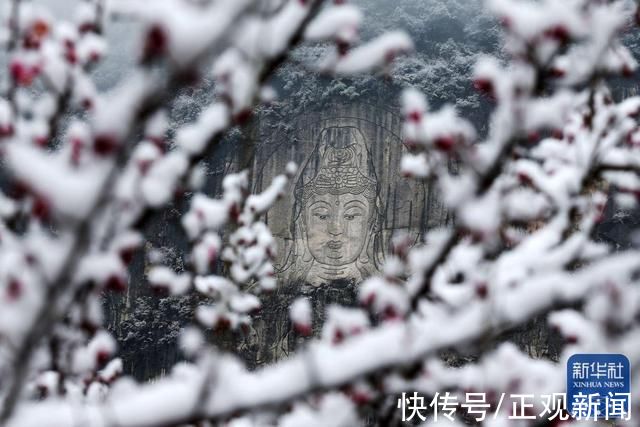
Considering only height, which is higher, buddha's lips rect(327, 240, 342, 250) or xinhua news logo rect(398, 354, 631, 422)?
buddha's lips rect(327, 240, 342, 250)

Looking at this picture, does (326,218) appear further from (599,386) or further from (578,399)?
(578,399)

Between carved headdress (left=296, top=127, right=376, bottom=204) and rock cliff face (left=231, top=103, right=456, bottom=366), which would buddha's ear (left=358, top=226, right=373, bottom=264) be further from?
carved headdress (left=296, top=127, right=376, bottom=204)

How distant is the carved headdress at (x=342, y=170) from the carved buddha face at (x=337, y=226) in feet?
0.39

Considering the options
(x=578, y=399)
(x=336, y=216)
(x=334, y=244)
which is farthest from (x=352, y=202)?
(x=578, y=399)

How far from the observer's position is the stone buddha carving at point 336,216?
32.5 ft

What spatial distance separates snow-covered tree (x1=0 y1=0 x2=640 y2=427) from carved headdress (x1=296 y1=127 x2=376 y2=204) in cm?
860

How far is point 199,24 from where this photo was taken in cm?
51

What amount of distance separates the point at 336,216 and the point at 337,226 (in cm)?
19

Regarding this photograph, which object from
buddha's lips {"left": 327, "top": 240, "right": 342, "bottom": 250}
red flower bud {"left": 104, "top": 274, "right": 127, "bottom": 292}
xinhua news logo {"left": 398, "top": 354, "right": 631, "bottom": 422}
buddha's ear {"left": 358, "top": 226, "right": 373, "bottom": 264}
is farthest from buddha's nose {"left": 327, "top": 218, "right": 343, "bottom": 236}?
red flower bud {"left": 104, "top": 274, "right": 127, "bottom": 292}

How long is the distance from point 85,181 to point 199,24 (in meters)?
0.19

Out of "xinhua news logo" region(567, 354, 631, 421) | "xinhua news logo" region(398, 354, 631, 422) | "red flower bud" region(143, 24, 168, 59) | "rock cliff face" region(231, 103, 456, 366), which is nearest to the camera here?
"red flower bud" region(143, 24, 168, 59)

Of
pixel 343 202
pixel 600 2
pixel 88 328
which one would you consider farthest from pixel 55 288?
pixel 343 202

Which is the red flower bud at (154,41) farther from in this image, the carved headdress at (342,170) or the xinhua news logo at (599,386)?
the carved headdress at (342,170)

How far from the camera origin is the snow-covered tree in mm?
542
